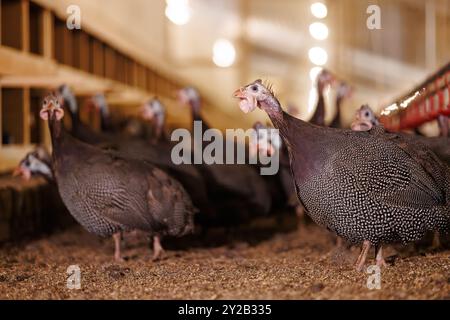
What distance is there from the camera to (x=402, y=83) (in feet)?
55.2

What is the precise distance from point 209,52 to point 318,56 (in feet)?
12.7

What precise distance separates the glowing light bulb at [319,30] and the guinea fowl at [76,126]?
39.3 feet

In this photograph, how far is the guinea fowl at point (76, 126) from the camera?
7.86 m

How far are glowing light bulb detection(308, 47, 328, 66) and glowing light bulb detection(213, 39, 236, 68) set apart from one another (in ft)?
7.67

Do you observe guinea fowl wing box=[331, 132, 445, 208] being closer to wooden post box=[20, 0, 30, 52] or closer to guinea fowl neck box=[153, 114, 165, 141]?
guinea fowl neck box=[153, 114, 165, 141]

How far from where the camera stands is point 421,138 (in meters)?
5.32

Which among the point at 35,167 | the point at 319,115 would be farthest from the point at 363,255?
the point at 35,167

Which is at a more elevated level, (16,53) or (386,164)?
(16,53)

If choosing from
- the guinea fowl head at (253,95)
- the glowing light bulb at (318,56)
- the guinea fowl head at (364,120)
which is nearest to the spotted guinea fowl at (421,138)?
the guinea fowl head at (364,120)

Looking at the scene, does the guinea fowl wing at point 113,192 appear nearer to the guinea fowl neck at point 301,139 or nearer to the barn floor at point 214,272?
the barn floor at point 214,272

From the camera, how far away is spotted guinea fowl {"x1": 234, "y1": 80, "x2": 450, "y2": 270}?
416cm
